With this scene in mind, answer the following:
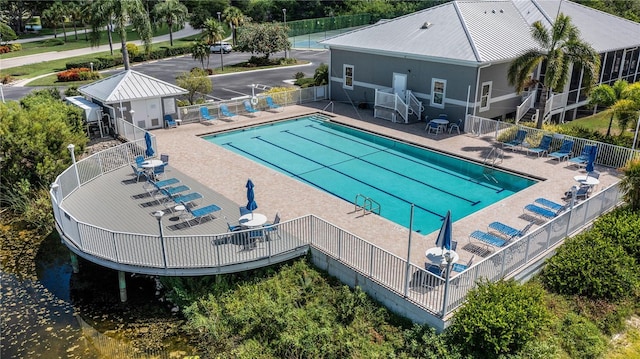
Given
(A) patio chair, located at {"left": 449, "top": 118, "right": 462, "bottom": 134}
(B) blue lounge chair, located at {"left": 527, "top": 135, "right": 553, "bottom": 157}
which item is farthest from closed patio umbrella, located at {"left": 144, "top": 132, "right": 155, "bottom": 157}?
(B) blue lounge chair, located at {"left": 527, "top": 135, "right": 553, "bottom": 157}

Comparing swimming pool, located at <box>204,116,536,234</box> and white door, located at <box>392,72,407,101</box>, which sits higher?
white door, located at <box>392,72,407,101</box>

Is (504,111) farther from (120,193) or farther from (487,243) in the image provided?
(120,193)

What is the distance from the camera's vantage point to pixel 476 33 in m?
26.4

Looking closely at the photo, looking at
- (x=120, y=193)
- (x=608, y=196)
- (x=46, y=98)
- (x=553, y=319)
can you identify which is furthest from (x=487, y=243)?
(x=46, y=98)

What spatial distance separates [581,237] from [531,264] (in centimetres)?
228

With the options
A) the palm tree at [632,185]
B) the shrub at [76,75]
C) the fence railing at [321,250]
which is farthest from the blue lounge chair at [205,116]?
the palm tree at [632,185]

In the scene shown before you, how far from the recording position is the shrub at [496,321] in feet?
34.5

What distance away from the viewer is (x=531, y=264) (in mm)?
13383

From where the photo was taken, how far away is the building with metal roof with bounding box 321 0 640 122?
25.3 metres

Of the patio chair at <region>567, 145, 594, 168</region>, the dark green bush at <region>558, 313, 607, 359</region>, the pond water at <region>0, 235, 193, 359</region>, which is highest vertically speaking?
the patio chair at <region>567, 145, 594, 168</region>

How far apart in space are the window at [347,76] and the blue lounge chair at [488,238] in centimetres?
1868

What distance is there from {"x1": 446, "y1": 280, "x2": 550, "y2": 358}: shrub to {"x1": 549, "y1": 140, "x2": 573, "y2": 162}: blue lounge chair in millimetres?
11732

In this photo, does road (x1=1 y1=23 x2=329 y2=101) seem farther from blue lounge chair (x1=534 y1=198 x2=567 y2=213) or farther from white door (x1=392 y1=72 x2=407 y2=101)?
blue lounge chair (x1=534 y1=198 x2=567 y2=213)

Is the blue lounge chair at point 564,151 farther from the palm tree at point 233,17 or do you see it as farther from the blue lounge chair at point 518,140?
the palm tree at point 233,17
